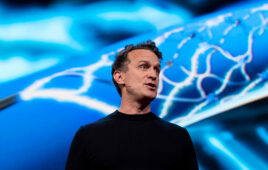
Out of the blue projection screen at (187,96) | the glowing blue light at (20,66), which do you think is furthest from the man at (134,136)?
the glowing blue light at (20,66)

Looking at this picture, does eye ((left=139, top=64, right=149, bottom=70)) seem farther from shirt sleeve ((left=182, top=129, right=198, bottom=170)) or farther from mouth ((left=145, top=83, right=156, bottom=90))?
shirt sleeve ((left=182, top=129, right=198, bottom=170))

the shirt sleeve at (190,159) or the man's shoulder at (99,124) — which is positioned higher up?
the man's shoulder at (99,124)

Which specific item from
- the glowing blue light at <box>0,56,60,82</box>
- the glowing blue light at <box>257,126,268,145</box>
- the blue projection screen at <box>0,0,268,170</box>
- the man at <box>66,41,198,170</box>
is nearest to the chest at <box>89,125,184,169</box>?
the man at <box>66,41,198,170</box>

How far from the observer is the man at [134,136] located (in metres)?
0.72

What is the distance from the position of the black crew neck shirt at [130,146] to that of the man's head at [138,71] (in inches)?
3.1

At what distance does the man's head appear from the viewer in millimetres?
803

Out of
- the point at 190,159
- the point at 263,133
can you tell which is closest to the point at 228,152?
the point at 263,133

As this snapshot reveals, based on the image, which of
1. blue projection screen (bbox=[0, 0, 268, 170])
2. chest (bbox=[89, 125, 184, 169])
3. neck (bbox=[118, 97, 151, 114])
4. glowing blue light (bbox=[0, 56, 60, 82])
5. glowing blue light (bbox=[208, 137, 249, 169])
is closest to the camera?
chest (bbox=[89, 125, 184, 169])

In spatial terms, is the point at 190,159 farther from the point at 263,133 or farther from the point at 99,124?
the point at 263,133

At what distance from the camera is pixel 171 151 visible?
754mm

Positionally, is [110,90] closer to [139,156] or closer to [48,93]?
[48,93]

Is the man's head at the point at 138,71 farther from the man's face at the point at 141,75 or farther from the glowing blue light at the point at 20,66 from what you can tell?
the glowing blue light at the point at 20,66

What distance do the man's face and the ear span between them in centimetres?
2

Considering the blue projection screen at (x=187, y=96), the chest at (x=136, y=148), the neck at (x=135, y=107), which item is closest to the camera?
the chest at (x=136, y=148)
